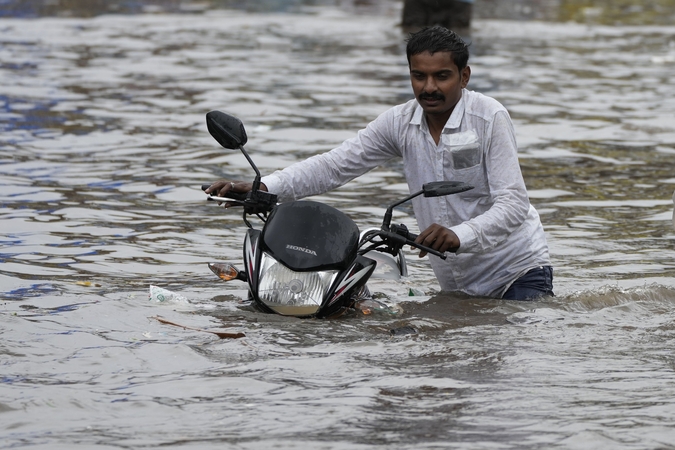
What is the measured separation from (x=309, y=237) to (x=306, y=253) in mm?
88

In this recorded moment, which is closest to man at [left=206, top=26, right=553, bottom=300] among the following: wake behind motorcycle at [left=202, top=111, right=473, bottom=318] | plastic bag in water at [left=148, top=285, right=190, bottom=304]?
wake behind motorcycle at [left=202, top=111, right=473, bottom=318]

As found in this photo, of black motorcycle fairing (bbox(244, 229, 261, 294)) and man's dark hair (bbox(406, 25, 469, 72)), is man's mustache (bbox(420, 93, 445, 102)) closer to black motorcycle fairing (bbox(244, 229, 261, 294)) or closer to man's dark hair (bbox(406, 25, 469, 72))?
man's dark hair (bbox(406, 25, 469, 72))

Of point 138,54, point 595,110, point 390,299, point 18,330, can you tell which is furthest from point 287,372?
point 138,54

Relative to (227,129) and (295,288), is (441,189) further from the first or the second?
(227,129)

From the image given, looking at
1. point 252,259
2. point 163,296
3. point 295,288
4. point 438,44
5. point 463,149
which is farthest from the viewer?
point 163,296

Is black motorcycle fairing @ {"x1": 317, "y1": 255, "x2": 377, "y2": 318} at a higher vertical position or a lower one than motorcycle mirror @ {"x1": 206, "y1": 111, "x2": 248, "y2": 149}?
lower

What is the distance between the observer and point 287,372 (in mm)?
4949

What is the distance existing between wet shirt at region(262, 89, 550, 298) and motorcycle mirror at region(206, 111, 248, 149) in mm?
396

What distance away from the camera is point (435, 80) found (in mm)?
5977

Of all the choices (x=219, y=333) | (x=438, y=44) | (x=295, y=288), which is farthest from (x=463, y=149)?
(x=219, y=333)

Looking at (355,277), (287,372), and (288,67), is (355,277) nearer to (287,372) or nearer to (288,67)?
(287,372)

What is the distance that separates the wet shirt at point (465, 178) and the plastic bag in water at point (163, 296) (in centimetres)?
77

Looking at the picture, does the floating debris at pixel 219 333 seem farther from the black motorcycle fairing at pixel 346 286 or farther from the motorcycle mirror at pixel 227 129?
the motorcycle mirror at pixel 227 129

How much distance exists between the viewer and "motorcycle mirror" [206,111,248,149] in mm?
5812
